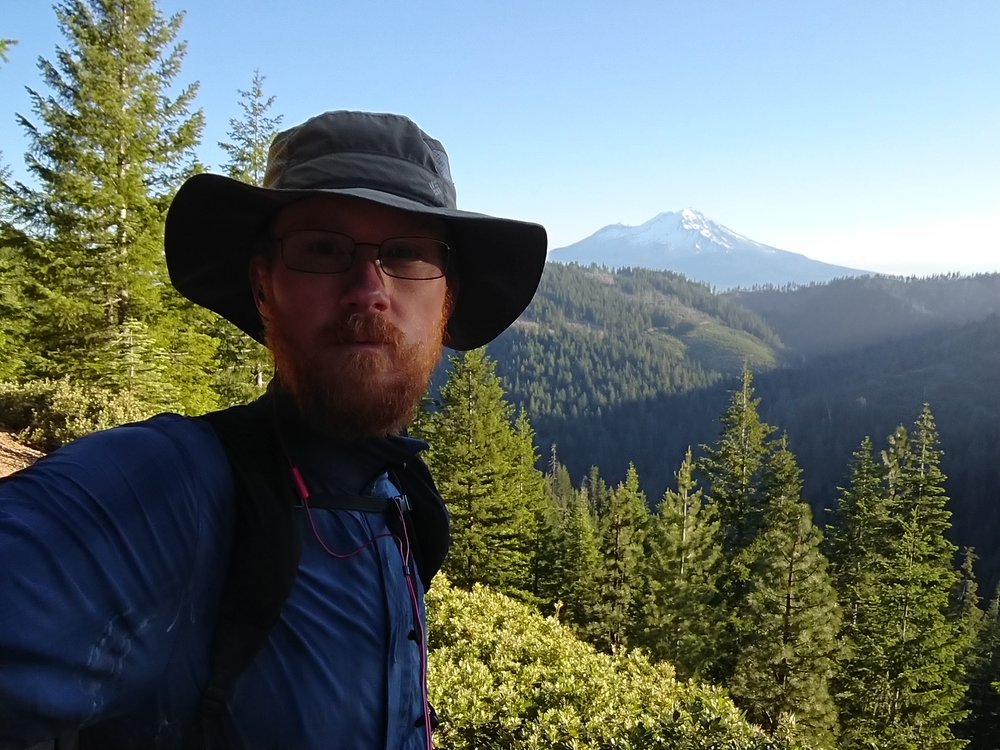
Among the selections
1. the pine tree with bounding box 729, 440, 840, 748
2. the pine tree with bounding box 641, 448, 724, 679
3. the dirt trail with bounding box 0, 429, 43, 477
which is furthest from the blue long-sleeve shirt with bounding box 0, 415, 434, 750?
the pine tree with bounding box 641, 448, 724, 679

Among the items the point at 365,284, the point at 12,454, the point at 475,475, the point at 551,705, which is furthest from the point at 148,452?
the point at 475,475

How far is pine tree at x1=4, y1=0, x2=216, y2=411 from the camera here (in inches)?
494

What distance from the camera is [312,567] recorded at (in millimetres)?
1249

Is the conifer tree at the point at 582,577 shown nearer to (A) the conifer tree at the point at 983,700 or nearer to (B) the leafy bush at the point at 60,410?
(A) the conifer tree at the point at 983,700

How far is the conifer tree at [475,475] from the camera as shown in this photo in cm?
2377

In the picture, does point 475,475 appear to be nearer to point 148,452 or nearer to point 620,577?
point 620,577

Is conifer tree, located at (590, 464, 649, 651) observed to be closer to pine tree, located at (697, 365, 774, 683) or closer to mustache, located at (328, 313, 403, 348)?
pine tree, located at (697, 365, 774, 683)

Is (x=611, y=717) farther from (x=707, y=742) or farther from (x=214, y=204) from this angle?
(x=214, y=204)

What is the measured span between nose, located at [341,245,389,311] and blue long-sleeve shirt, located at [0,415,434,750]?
1.21 feet

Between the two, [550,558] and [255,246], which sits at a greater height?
[255,246]

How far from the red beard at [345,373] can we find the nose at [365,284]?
33 mm

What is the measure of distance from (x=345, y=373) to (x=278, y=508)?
0.37m

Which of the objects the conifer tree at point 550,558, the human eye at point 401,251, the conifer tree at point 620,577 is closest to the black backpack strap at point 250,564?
the human eye at point 401,251

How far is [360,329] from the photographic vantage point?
1431mm
